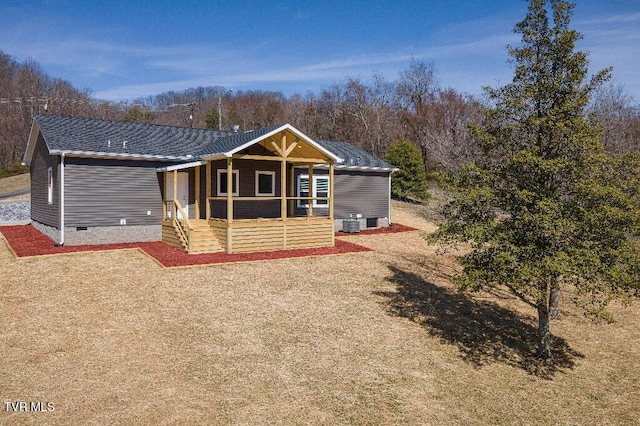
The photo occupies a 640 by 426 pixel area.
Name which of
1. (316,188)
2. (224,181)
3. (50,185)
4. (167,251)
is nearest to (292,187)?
(316,188)

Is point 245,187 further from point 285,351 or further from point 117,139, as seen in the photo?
point 285,351

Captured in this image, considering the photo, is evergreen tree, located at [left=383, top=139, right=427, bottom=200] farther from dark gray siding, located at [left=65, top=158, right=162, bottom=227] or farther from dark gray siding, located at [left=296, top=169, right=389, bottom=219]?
dark gray siding, located at [left=65, top=158, right=162, bottom=227]

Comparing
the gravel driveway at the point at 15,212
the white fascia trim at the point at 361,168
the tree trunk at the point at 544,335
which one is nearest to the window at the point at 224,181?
the white fascia trim at the point at 361,168

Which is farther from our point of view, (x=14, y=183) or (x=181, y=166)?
(x=14, y=183)

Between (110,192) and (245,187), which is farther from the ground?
(245,187)

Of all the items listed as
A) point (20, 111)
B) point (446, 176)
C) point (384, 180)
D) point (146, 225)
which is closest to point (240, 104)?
point (20, 111)

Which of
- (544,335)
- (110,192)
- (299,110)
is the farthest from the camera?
(299,110)

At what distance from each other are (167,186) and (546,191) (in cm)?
1487

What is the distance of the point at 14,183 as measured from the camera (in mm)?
39188

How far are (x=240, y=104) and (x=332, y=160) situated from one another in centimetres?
5197

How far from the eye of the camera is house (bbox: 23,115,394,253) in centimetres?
1616

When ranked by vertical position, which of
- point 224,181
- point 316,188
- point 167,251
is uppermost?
point 224,181

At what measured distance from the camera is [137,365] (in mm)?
7574

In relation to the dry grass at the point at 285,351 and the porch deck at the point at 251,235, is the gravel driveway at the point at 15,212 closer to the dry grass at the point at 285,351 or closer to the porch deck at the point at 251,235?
the porch deck at the point at 251,235
